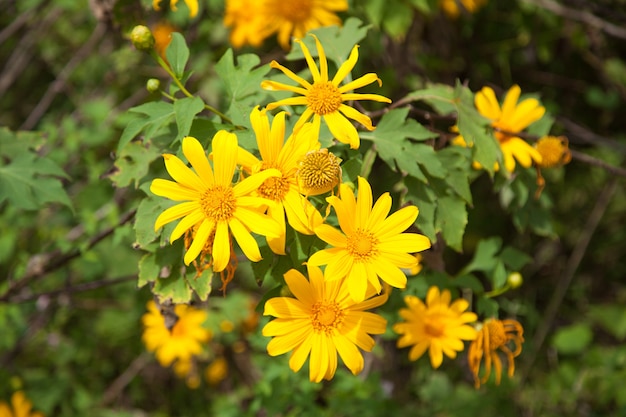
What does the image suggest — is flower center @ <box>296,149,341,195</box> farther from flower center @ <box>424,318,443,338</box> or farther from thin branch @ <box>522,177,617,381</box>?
thin branch @ <box>522,177,617,381</box>

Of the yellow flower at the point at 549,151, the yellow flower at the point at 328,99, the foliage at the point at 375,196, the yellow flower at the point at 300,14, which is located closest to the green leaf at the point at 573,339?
the foliage at the point at 375,196

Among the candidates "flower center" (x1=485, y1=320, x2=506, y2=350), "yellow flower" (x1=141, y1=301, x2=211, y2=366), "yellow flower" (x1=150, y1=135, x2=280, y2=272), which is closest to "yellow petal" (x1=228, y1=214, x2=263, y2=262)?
"yellow flower" (x1=150, y1=135, x2=280, y2=272)

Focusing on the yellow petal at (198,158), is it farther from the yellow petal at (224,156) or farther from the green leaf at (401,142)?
the green leaf at (401,142)

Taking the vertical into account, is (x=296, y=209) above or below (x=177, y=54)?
below

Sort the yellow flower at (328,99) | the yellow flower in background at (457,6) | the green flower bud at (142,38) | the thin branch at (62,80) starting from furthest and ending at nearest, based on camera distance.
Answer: the thin branch at (62,80) → the yellow flower in background at (457,6) → the green flower bud at (142,38) → the yellow flower at (328,99)

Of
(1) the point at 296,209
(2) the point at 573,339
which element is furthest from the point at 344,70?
(2) the point at 573,339

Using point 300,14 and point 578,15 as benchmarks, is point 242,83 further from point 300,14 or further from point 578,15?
point 578,15

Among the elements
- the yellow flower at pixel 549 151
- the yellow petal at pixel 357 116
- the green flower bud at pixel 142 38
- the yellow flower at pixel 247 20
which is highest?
the green flower bud at pixel 142 38
